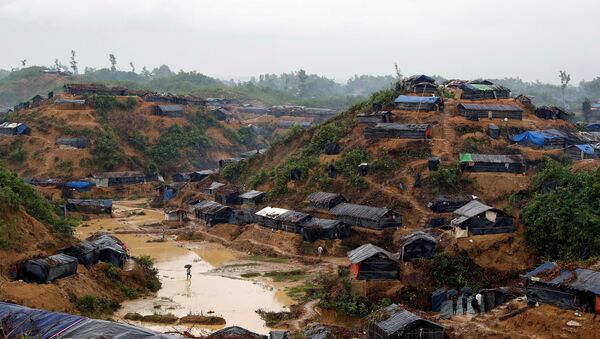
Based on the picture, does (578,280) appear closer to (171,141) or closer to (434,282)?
(434,282)

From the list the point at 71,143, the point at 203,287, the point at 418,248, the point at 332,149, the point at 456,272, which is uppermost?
the point at 332,149

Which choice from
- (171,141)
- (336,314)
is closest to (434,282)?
(336,314)

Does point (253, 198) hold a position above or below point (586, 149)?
below

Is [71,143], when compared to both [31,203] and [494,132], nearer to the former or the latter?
[31,203]

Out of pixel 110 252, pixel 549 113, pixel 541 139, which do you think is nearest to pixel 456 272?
pixel 110 252

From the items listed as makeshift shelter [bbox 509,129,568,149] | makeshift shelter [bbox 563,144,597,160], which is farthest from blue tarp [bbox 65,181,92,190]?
makeshift shelter [bbox 563,144,597,160]

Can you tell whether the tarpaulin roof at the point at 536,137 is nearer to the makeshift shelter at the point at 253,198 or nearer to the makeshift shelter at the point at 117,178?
the makeshift shelter at the point at 253,198
